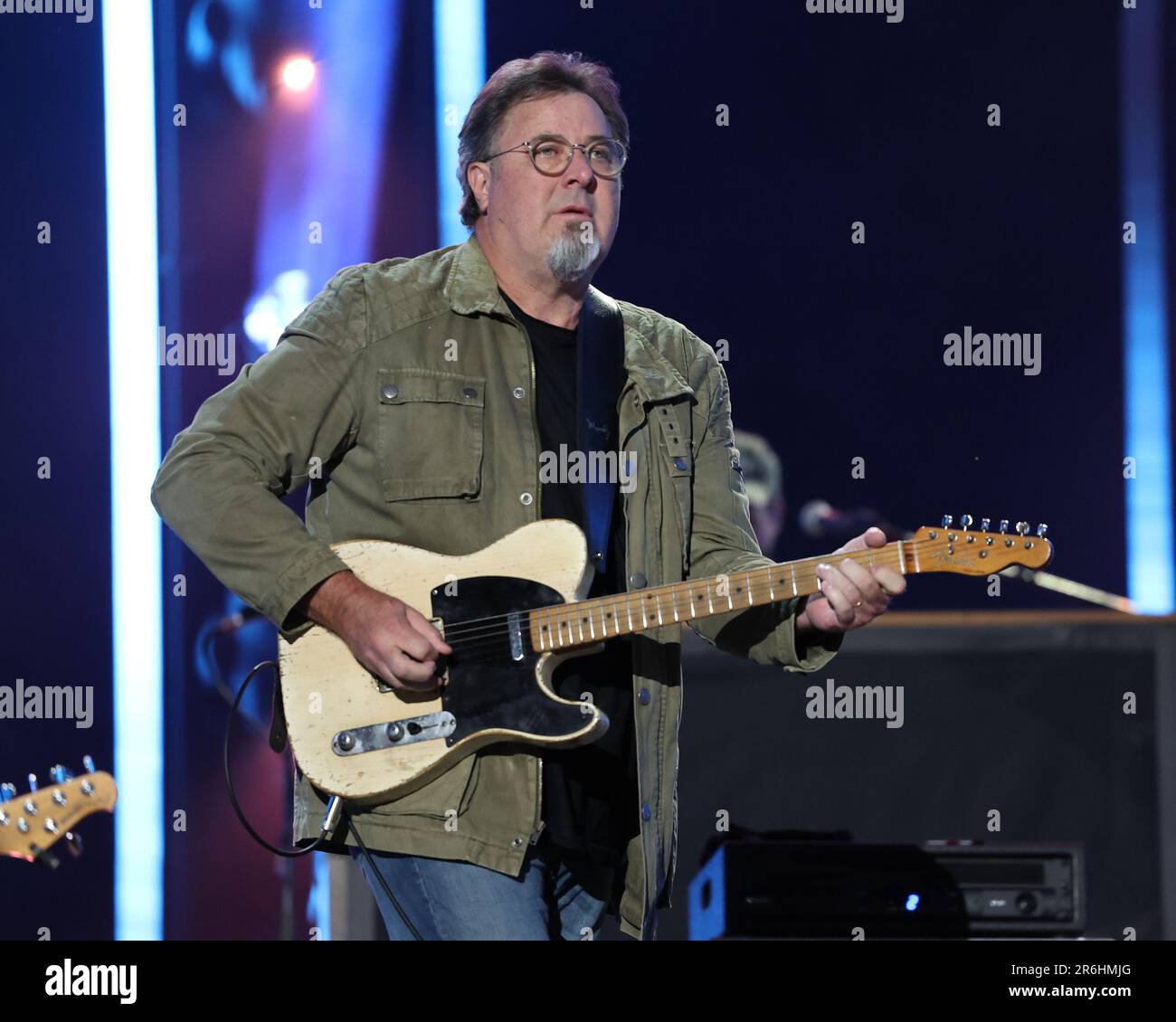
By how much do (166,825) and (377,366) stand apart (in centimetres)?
263

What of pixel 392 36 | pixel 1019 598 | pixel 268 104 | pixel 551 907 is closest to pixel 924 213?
pixel 1019 598

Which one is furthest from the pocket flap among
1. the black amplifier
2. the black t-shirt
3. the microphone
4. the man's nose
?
the microphone

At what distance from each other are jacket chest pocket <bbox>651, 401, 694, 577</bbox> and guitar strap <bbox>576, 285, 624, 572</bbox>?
0.12 m

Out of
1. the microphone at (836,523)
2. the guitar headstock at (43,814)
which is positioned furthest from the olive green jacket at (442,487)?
the microphone at (836,523)

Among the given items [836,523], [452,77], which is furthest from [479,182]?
[836,523]

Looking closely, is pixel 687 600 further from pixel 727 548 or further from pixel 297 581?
pixel 297 581

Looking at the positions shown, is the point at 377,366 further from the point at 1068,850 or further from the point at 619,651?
the point at 1068,850

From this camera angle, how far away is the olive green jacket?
279 cm

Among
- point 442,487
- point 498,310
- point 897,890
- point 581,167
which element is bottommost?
point 897,890

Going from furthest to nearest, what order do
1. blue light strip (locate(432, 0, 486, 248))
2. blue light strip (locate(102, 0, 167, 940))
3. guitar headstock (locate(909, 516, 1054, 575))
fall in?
blue light strip (locate(432, 0, 486, 248))
blue light strip (locate(102, 0, 167, 940))
guitar headstock (locate(909, 516, 1054, 575))

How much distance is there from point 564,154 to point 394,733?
1238 millimetres

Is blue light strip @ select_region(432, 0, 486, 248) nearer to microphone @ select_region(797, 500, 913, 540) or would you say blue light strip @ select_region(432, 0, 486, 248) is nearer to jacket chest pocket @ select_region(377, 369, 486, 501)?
microphone @ select_region(797, 500, 913, 540)

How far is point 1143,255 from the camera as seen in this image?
6.61m

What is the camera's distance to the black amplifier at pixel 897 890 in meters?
3.63
